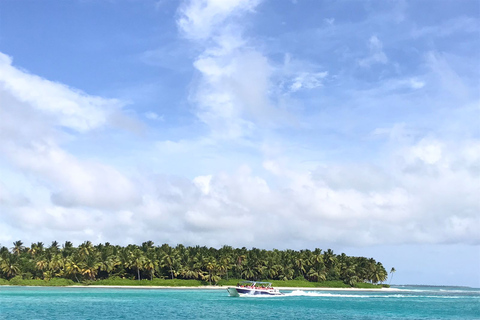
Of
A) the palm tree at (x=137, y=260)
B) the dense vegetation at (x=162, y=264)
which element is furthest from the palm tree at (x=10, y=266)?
the palm tree at (x=137, y=260)

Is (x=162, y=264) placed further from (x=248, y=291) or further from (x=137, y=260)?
(x=248, y=291)

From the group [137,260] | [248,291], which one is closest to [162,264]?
[137,260]

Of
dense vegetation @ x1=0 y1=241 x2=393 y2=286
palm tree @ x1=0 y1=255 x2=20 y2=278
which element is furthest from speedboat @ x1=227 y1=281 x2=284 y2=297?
palm tree @ x1=0 y1=255 x2=20 y2=278

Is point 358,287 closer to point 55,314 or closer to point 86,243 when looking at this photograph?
point 86,243

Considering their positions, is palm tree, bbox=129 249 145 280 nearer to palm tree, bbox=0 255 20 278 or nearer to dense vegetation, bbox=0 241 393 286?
dense vegetation, bbox=0 241 393 286

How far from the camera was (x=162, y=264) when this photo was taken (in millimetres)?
128500

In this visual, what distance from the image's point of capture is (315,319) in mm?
62438

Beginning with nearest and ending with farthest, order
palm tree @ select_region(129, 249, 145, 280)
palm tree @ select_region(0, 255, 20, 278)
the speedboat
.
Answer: the speedboat → palm tree @ select_region(0, 255, 20, 278) → palm tree @ select_region(129, 249, 145, 280)

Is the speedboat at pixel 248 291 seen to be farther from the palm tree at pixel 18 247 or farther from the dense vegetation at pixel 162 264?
the palm tree at pixel 18 247

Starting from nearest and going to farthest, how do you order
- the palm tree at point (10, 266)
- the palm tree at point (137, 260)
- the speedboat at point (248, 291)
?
1. the speedboat at point (248, 291)
2. the palm tree at point (10, 266)
3. the palm tree at point (137, 260)

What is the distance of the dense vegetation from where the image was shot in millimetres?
123000

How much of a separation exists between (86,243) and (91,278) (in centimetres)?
1240

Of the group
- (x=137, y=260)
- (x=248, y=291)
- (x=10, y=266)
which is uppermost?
(x=137, y=260)

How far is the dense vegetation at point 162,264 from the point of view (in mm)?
123000
